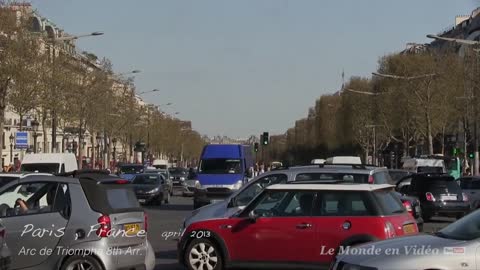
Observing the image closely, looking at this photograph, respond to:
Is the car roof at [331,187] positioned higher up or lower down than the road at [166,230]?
higher up

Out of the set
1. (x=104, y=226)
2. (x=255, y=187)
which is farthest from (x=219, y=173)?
(x=104, y=226)

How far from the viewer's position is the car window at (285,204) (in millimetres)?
13180

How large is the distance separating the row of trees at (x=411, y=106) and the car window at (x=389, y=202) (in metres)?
39.4

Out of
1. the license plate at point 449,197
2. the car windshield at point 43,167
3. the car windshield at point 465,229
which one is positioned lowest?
the license plate at point 449,197

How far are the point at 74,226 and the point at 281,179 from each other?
22.4ft

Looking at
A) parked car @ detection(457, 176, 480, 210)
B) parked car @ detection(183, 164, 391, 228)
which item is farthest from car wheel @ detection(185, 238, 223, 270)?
parked car @ detection(457, 176, 480, 210)

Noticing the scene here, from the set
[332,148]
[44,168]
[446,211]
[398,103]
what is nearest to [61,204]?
[446,211]

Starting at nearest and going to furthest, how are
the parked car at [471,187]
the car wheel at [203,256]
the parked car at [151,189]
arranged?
the car wheel at [203,256] < the parked car at [471,187] < the parked car at [151,189]

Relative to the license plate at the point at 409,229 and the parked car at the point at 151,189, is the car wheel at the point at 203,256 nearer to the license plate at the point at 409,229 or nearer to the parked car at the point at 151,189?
the license plate at the point at 409,229

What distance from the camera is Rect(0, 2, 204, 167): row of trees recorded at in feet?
130

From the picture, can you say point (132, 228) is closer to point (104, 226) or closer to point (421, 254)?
point (104, 226)

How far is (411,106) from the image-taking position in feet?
247

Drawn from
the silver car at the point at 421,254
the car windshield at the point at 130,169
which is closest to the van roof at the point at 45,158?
the car windshield at the point at 130,169

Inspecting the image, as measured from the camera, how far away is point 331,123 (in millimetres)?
124062
